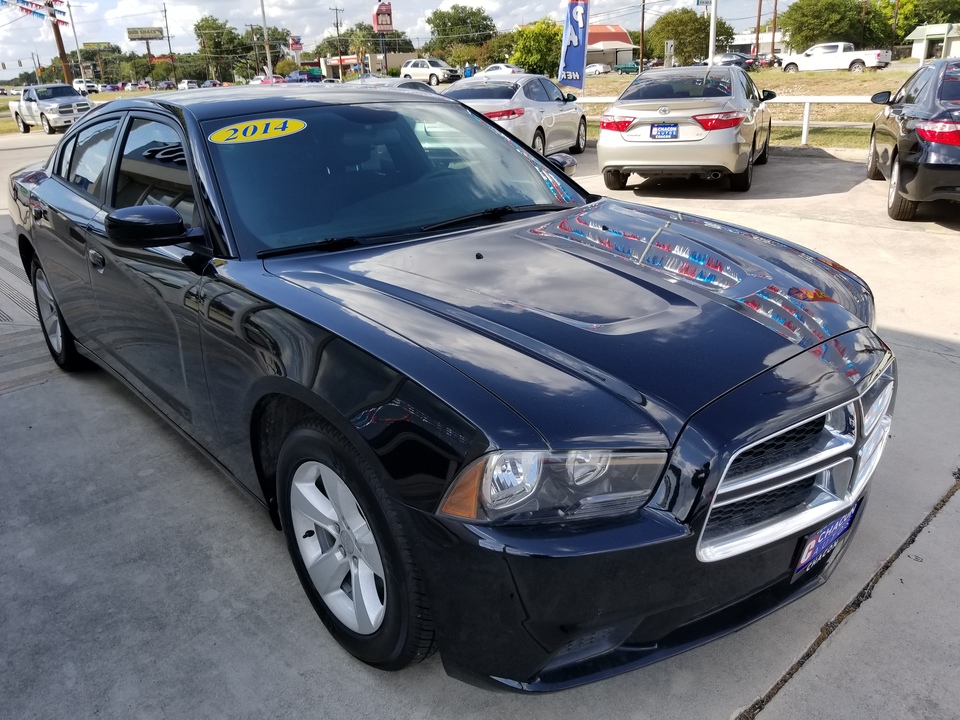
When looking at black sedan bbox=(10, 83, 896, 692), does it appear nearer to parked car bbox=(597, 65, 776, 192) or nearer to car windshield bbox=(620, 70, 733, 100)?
parked car bbox=(597, 65, 776, 192)

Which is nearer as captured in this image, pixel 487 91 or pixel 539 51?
pixel 487 91

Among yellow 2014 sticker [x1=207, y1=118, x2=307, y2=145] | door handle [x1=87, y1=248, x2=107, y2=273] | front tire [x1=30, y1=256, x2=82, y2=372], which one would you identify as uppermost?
yellow 2014 sticker [x1=207, y1=118, x2=307, y2=145]

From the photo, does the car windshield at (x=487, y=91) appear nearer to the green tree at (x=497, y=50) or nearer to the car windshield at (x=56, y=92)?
the car windshield at (x=56, y=92)

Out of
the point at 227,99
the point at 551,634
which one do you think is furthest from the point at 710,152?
the point at 551,634

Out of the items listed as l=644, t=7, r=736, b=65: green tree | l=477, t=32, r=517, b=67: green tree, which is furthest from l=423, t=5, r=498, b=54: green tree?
l=644, t=7, r=736, b=65: green tree

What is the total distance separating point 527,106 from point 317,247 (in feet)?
33.5

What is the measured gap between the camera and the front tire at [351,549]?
192 centimetres

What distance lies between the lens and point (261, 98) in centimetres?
313

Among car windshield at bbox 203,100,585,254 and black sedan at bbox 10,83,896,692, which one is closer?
black sedan at bbox 10,83,896,692

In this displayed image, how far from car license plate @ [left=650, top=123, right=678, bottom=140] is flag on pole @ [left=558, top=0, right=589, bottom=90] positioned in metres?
8.48

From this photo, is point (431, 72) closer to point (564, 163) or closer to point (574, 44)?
point (574, 44)

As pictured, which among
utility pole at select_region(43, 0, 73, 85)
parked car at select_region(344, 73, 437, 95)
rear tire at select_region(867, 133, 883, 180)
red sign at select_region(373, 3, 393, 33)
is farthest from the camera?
red sign at select_region(373, 3, 393, 33)

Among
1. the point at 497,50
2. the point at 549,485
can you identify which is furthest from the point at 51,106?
the point at 497,50

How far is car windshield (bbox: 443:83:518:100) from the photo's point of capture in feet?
40.1
